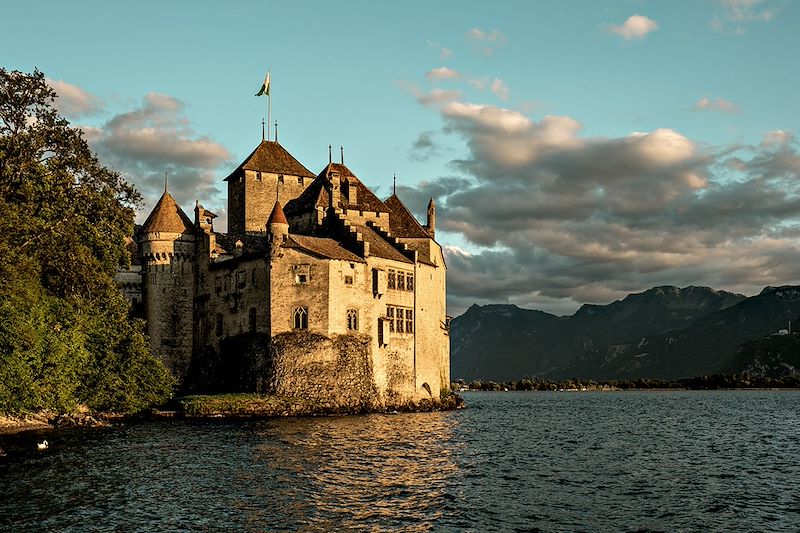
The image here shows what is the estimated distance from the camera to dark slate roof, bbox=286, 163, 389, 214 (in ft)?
287

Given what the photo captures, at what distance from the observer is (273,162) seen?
100 metres

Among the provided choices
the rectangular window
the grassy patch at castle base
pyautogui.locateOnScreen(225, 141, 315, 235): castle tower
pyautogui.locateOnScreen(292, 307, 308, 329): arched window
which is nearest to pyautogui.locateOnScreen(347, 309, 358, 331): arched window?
pyautogui.locateOnScreen(292, 307, 308, 329): arched window

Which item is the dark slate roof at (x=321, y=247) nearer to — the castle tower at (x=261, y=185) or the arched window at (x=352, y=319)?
the arched window at (x=352, y=319)

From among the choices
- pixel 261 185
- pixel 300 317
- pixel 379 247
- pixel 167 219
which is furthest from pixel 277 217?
pixel 261 185

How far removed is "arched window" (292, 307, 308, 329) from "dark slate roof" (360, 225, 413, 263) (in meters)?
9.29

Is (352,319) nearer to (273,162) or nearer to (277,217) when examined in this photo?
(277,217)

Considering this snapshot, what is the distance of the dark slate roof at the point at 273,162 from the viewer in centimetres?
9912

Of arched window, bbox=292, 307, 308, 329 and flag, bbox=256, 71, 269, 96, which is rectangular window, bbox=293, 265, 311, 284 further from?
flag, bbox=256, 71, 269, 96

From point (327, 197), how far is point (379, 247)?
9.49m

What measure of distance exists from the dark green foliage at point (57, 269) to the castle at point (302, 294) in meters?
13.7

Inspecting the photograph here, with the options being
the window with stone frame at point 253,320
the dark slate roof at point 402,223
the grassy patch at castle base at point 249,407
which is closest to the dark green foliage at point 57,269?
the grassy patch at castle base at point 249,407

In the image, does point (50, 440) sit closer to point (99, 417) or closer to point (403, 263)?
point (99, 417)

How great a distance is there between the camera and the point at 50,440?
5091 cm

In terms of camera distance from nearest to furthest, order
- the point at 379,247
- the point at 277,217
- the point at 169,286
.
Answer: the point at 277,217 < the point at 379,247 < the point at 169,286
